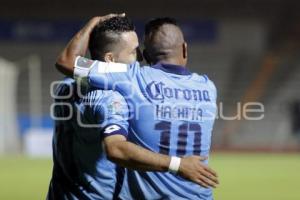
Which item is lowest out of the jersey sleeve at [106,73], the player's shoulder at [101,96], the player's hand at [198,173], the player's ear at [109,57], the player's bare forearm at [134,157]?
the player's hand at [198,173]

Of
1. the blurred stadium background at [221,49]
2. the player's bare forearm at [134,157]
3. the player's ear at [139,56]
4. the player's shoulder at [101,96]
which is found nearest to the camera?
the player's bare forearm at [134,157]

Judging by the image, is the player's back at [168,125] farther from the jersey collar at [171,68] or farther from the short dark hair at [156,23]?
the short dark hair at [156,23]

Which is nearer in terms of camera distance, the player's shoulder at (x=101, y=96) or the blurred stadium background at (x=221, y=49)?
the player's shoulder at (x=101, y=96)

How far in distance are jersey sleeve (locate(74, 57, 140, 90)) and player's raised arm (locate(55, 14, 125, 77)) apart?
11cm

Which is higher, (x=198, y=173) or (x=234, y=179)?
(x=198, y=173)

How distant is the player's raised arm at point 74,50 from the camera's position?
12.4 ft

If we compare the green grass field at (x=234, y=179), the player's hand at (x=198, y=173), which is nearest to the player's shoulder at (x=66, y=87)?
the player's hand at (x=198, y=173)

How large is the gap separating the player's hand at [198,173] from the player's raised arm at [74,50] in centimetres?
80

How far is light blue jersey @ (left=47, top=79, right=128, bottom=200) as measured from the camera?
3662 millimetres

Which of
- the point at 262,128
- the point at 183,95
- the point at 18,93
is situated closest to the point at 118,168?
the point at 183,95

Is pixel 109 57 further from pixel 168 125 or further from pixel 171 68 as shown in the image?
pixel 168 125

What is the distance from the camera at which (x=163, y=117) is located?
11.5 feet

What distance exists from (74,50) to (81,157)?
53 centimetres

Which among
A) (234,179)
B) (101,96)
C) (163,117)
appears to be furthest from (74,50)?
(234,179)
